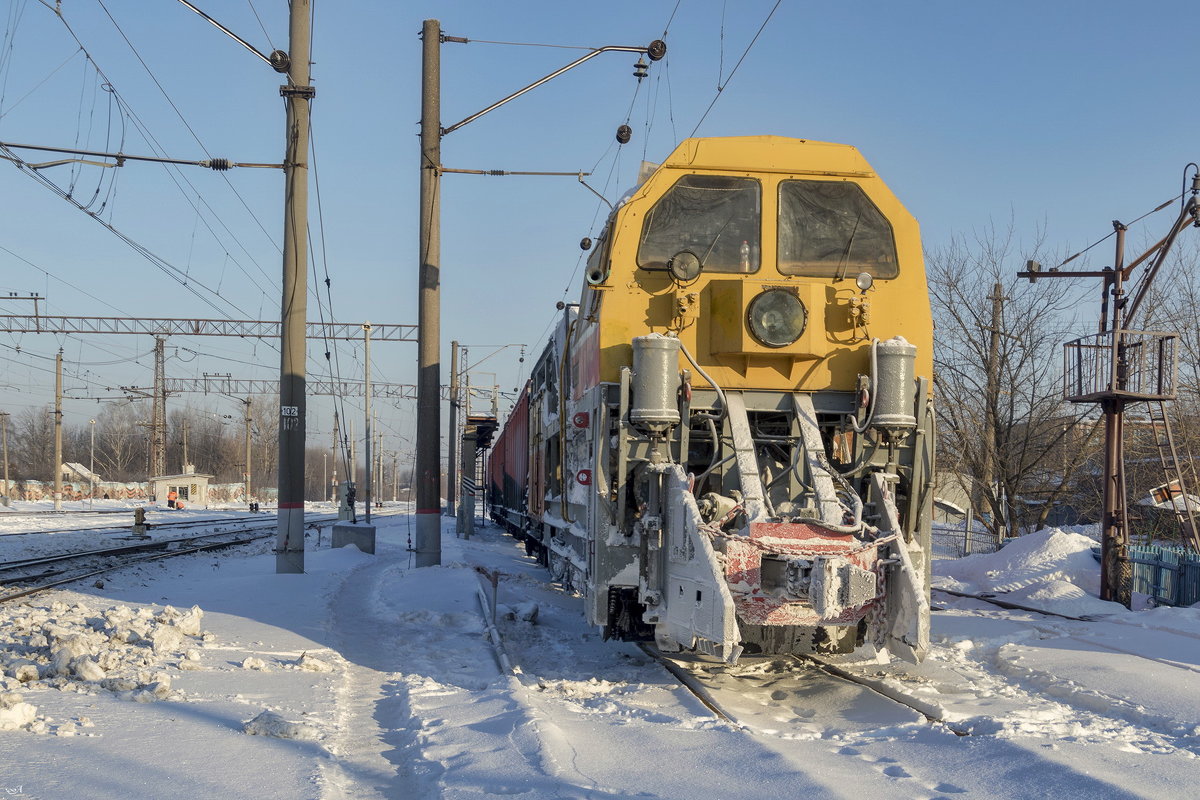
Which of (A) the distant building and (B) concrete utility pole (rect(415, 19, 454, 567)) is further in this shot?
(A) the distant building

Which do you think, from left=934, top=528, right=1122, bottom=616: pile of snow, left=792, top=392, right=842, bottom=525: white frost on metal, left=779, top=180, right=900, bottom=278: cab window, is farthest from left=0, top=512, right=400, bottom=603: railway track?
left=934, top=528, right=1122, bottom=616: pile of snow

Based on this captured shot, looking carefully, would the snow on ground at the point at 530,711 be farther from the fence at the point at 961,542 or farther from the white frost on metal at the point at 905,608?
the fence at the point at 961,542

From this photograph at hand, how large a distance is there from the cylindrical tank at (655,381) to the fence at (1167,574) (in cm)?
985

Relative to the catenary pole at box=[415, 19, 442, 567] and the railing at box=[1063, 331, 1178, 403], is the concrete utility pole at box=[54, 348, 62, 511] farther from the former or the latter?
the railing at box=[1063, 331, 1178, 403]

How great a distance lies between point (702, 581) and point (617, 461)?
1.57 metres

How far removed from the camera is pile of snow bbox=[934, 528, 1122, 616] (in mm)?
14680

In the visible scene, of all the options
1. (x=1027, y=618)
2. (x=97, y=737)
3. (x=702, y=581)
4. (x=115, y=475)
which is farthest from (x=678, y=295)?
(x=115, y=475)

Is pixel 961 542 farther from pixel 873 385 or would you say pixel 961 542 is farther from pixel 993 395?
pixel 873 385

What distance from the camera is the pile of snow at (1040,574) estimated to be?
14.7m

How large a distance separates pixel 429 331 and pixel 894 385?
10248mm

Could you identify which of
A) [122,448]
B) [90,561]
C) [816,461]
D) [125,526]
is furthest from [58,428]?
[122,448]

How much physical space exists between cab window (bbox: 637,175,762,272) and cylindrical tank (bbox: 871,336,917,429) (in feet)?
4.36

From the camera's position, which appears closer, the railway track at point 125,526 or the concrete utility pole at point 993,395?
the concrete utility pole at point 993,395

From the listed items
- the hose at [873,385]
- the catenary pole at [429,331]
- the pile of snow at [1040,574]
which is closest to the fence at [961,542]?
the pile of snow at [1040,574]
